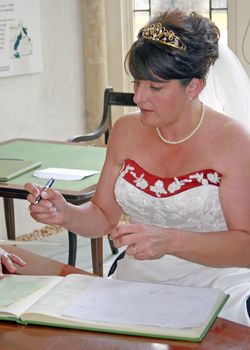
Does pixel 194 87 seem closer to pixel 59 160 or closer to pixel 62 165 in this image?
pixel 62 165

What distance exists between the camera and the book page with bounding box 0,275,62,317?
1.86 m

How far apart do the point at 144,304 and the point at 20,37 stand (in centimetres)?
365

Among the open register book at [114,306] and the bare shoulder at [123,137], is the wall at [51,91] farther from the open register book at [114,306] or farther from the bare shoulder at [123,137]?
the open register book at [114,306]

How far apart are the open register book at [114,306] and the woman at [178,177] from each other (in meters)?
0.23

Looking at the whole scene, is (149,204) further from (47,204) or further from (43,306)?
(43,306)

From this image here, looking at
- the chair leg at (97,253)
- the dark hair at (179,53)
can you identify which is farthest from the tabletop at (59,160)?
the dark hair at (179,53)

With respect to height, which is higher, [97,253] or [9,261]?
[9,261]

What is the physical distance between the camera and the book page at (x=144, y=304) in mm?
1765

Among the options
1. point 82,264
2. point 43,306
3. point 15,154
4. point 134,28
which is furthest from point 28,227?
point 43,306

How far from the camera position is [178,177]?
8.20 feet

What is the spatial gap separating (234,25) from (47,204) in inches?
133

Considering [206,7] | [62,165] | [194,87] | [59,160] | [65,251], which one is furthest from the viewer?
[206,7]

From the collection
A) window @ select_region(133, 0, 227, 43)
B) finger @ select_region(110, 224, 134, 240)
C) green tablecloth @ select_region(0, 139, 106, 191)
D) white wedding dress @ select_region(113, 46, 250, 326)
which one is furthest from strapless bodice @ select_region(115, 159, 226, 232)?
window @ select_region(133, 0, 227, 43)

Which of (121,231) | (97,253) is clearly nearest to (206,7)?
(97,253)
